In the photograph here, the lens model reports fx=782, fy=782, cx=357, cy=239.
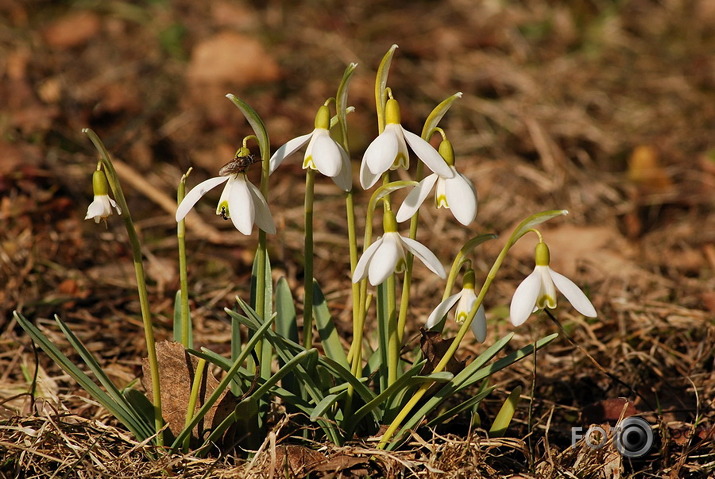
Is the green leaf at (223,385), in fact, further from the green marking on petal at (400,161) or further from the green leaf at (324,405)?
the green marking on petal at (400,161)

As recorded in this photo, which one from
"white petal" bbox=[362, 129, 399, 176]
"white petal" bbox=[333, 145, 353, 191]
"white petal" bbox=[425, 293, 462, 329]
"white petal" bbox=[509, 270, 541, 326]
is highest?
"white petal" bbox=[362, 129, 399, 176]

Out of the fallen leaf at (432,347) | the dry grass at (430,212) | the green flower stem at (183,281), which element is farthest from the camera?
the dry grass at (430,212)

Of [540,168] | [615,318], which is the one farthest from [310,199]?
[540,168]

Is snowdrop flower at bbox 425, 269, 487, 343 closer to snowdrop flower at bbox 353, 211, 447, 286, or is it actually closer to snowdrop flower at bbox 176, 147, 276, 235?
snowdrop flower at bbox 353, 211, 447, 286

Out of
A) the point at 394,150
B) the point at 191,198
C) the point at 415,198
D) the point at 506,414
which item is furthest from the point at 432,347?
the point at 191,198

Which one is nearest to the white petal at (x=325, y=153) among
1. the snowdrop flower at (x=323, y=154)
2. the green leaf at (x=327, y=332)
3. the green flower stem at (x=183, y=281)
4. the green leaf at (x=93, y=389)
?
the snowdrop flower at (x=323, y=154)

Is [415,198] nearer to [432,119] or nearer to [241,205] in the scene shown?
[432,119]

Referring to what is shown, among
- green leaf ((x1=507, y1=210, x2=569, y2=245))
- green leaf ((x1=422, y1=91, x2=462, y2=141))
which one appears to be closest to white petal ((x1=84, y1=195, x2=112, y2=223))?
green leaf ((x1=422, y1=91, x2=462, y2=141))
